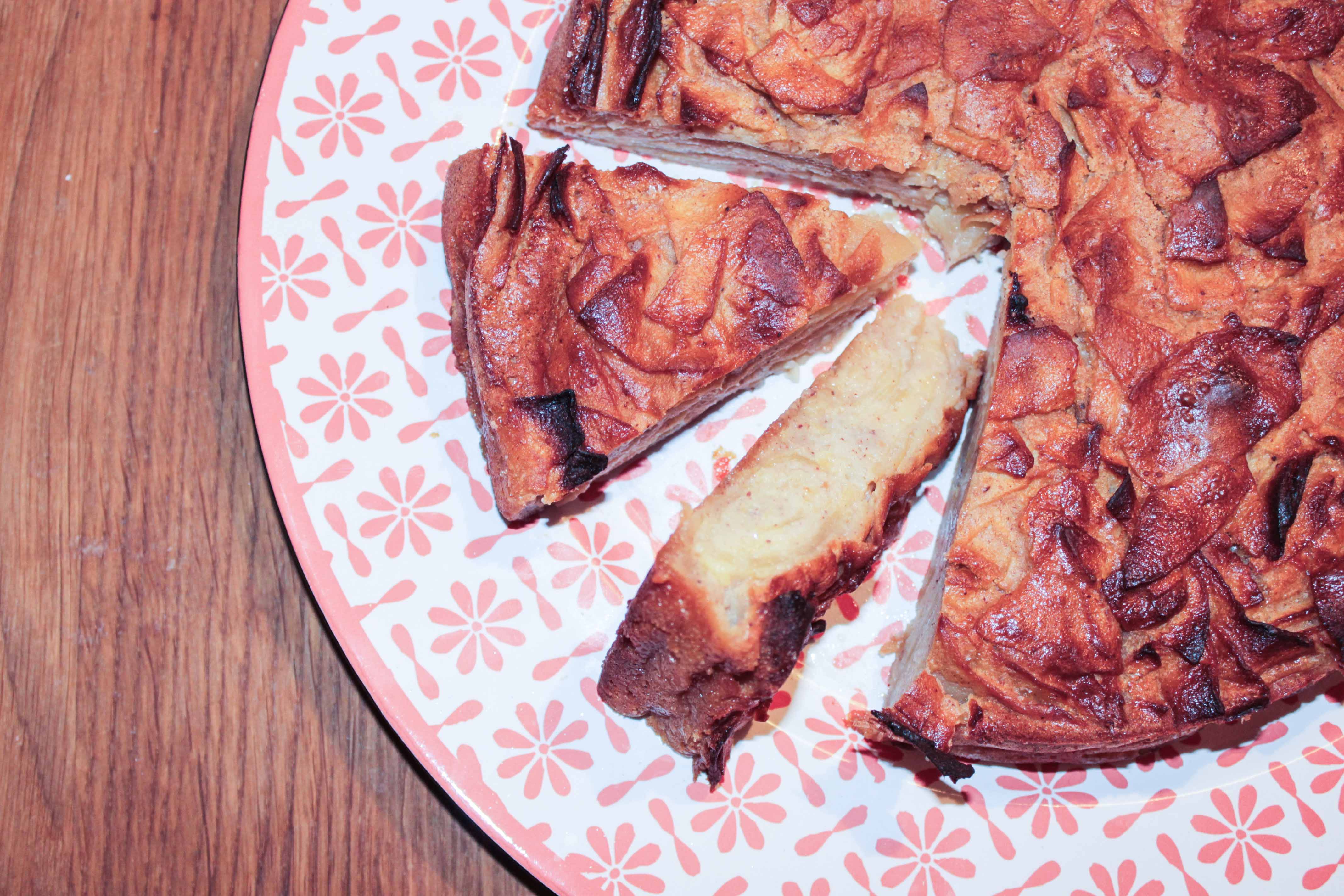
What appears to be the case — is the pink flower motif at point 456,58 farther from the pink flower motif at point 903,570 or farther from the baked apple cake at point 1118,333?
the pink flower motif at point 903,570

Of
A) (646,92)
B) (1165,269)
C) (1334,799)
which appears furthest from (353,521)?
(1334,799)

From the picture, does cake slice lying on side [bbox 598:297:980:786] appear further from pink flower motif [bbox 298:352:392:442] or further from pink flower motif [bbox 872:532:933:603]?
pink flower motif [bbox 298:352:392:442]

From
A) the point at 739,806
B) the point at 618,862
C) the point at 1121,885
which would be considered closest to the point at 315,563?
the point at 618,862

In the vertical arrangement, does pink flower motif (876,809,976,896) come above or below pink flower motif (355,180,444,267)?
below

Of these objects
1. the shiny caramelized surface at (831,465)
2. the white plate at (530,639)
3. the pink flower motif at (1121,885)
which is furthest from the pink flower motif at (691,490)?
the pink flower motif at (1121,885)

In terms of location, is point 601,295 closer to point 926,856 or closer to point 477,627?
point 477,627

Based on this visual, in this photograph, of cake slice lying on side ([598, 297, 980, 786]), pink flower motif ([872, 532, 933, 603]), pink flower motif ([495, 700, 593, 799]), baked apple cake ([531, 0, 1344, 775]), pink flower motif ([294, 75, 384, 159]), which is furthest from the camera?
pink flower motif ([872, 532, 933, 603])

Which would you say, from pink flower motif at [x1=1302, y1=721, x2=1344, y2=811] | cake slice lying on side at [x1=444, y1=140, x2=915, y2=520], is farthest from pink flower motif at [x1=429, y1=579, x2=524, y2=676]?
pink flower motif at [x1=1302, y1=721, x2=1344, y2=811]
